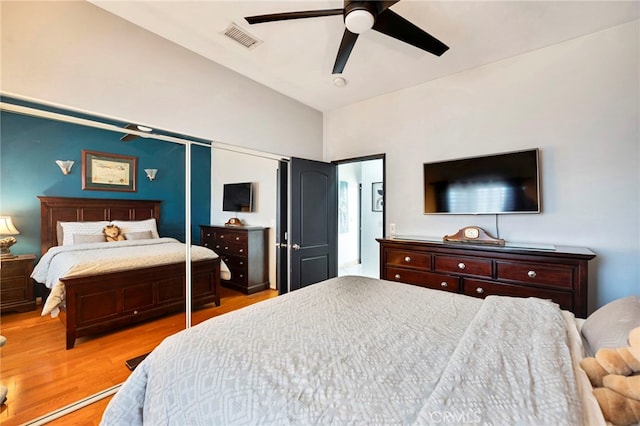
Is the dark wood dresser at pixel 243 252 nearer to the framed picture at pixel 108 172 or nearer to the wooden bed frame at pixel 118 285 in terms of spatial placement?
the wooden bed frame at pixel 118 285

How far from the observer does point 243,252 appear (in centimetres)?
352

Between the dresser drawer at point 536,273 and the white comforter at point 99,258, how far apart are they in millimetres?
2841

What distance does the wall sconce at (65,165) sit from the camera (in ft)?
6.50

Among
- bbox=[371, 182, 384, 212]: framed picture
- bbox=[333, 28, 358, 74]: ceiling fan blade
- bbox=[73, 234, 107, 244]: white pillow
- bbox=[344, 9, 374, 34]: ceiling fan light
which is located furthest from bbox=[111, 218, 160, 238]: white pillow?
bbox=[371, 182, 384, 212]: framed picture

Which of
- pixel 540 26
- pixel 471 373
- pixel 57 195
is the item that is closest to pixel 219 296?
pixel 57 195

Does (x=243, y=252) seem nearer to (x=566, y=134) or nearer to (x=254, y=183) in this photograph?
(x=254, y=183)

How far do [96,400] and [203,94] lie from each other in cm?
265

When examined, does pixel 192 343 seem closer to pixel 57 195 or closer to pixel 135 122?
pixel 57 195

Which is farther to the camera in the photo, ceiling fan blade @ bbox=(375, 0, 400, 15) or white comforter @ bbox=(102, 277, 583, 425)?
ceiling fan blade @ bbox=(375, 0, 400, 15)

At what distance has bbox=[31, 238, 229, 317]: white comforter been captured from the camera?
2041 millimetres

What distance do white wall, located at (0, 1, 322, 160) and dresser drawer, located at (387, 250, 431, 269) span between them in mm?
1947

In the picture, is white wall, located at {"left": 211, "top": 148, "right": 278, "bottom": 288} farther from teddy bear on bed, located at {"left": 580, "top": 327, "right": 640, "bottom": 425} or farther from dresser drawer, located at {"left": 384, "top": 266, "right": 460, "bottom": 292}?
teddy bear on bed, located at {"left": 580, "top": 327, "right": 640, "bottom": 425}

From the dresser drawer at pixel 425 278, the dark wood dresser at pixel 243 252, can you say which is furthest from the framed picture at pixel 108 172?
the dresser drawer at pixel 425 278

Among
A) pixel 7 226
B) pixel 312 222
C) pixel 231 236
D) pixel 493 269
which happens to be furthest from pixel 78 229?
pixel 493 269
